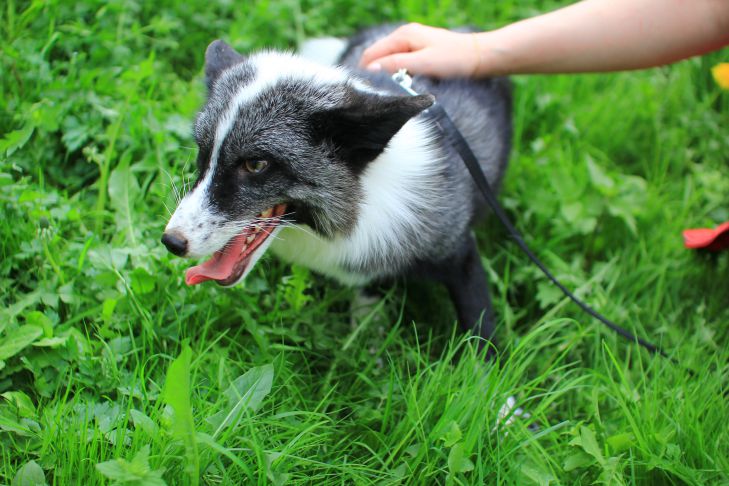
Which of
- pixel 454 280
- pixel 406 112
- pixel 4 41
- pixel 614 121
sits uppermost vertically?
pixel 4 41

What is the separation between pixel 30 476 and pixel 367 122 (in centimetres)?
144

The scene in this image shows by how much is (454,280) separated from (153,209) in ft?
4.47

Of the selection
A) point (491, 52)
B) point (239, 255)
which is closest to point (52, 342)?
point (239, 255)

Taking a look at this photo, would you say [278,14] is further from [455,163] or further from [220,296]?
[220,296]

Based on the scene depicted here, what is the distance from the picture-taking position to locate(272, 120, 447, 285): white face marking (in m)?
2.33

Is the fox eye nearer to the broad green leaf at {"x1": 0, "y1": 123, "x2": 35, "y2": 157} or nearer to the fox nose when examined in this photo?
the fox nose

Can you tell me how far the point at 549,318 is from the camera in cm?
284

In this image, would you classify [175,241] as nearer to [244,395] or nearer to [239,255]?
[239,255]

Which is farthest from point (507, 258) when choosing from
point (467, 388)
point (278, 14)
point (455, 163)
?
point (278, 14)

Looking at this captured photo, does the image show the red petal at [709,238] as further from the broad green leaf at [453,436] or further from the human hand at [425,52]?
the broad green leaf at [453,436]

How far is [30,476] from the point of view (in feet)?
5.78

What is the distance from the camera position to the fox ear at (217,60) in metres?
2.43

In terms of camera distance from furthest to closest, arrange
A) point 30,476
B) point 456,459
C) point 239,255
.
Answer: point 239,255 → point 456,459 → point 30,476

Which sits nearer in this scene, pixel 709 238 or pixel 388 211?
pixel 388 211
